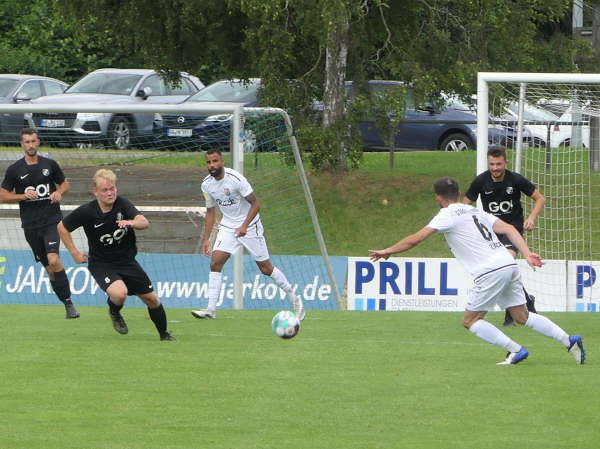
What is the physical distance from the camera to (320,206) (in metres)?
24.7

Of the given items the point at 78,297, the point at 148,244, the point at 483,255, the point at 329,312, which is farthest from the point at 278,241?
the point at 483,255

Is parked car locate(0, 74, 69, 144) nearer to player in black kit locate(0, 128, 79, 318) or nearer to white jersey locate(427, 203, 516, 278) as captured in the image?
player in black kit locate(0, 128, 79, 318)

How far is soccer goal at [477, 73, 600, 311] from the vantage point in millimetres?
16891

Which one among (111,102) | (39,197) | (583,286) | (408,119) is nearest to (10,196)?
(39,197)

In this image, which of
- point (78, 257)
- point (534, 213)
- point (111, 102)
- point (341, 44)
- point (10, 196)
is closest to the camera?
point (78, 257)

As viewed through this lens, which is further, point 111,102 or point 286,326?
point 111,102

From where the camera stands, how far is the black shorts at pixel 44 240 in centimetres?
1453

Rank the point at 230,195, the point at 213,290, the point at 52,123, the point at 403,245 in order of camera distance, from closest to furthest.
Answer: the point at 403,245 → the point at 230,195 → the point at 213,290 → the point at 52,123

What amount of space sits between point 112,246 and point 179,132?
31.3ft

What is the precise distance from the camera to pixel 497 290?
34.1 ft

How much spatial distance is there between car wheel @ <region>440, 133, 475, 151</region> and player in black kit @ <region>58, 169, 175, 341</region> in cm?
1654

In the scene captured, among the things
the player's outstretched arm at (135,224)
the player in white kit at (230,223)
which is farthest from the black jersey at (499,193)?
the player's outstretched arm at (135,224)

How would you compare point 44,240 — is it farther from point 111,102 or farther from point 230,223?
point 111,102

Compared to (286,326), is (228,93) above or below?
above
